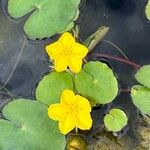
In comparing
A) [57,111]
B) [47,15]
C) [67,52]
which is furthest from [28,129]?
[47,15]

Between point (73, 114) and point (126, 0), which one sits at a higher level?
point (126, 0)

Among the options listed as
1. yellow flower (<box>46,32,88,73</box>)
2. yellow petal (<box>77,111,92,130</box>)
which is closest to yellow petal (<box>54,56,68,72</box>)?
yellow flower (<box>46,32,88,73</box>)

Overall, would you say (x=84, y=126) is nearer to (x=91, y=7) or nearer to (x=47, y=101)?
(x=47, y=101)

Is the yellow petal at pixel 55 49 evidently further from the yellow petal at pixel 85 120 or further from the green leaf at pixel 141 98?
the green leaf at pixel 141 98

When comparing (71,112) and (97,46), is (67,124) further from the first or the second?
(97,46)

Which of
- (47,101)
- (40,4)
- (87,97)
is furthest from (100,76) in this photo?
(40,4)
